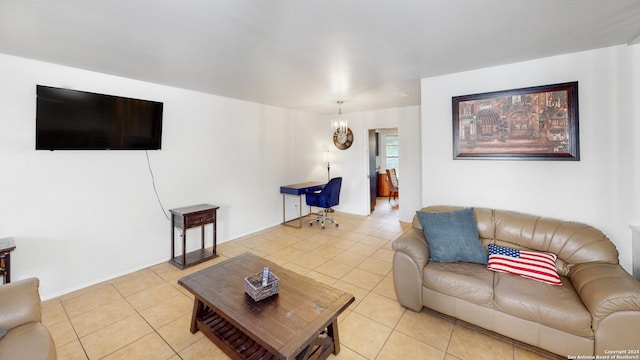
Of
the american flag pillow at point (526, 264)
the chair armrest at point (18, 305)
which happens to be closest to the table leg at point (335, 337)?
the american flag pillow at point (526, 264)

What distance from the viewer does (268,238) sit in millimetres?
4367

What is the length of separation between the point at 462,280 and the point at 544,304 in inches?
19.5

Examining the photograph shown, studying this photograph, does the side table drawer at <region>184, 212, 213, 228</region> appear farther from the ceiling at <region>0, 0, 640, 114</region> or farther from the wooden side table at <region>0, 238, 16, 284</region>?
the ceiling at <region>0, 0, 640, 114</region>

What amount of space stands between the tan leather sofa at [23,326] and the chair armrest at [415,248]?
2360 millimetres

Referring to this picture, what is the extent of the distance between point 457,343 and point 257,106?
4342mm

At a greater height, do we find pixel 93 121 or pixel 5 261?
pixel 93 121

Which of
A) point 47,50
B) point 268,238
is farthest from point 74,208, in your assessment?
point 268,238

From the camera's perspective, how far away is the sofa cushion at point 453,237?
2268 mm

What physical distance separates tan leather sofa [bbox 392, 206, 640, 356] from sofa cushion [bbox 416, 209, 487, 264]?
0.07m

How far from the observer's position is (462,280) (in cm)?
202

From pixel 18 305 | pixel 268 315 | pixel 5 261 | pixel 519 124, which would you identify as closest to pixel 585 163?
pixel 519 124

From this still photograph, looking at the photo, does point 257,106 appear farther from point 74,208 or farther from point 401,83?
point 74,208

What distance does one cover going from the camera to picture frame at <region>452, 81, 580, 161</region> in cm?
239

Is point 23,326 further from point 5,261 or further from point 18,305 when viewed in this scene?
point 5,261
